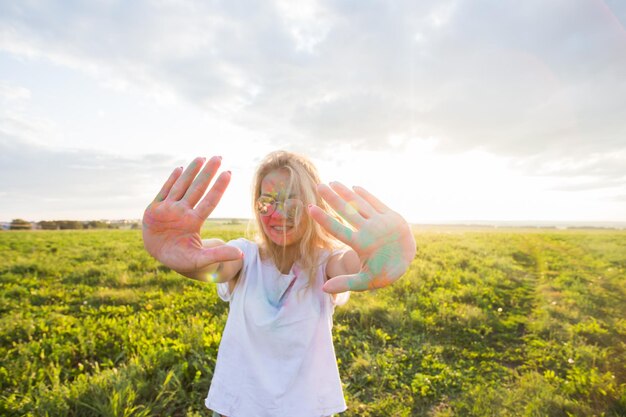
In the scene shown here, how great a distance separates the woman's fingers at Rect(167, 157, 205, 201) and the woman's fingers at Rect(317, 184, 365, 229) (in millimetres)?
767

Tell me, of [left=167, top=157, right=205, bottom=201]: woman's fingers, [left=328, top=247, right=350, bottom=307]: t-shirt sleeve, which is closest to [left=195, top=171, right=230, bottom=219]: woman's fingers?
[left=167, top=157, right=205, bottom=201]: woman's fingers

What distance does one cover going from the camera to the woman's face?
97.5 inches

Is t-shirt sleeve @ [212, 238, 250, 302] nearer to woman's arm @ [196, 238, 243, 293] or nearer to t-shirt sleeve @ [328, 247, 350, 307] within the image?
woman's arm @ [196, 238, 243, 293]

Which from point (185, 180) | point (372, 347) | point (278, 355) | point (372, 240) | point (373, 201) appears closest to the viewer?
point (372, 240)

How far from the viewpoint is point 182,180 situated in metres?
2.14

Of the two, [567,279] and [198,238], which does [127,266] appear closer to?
[198,238]

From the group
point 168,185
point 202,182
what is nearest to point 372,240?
point 202,182

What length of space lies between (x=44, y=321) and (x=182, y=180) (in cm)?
562

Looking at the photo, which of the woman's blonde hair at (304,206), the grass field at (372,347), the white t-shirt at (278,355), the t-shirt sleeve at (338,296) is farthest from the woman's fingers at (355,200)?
the grass field at (372,347)

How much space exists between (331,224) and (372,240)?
0.77 feet

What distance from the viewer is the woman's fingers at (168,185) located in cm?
215

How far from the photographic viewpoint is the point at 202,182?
6.97 ft

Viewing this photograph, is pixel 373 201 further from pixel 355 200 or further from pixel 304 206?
pixel 304 206

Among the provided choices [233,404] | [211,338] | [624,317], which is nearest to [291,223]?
[233,404]
